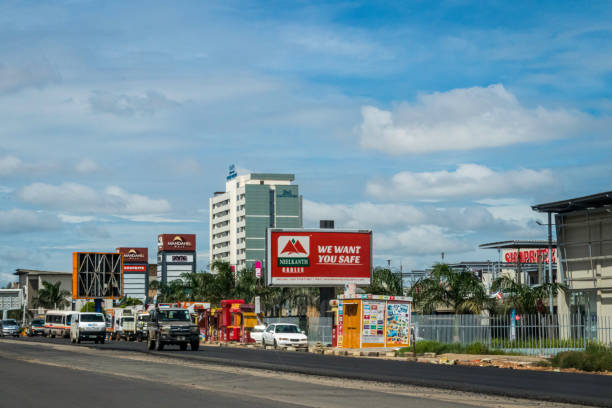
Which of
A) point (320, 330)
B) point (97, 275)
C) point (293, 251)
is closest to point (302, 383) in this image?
point (320, 330)

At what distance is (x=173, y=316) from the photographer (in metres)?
43.8

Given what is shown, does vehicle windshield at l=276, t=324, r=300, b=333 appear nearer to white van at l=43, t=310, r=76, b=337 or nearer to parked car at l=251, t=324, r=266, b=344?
parked car at l=251, t=324, r=266, b=344

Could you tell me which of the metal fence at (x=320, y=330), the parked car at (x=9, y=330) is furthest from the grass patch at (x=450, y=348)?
the parked car at (x=9, y=330)

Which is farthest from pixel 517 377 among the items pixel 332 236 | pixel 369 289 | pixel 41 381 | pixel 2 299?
pixel 2 299

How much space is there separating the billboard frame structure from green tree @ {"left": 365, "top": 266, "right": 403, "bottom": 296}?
27.6m

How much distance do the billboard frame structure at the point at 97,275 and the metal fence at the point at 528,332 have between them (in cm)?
4669

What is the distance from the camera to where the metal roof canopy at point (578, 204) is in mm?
41812

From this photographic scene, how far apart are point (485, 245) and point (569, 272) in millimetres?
22848

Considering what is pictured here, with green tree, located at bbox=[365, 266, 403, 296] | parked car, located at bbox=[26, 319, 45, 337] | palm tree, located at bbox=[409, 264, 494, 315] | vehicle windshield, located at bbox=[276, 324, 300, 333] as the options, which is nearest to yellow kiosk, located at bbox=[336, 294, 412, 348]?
vehicle windshield, located at bbox=[276, 324, 300, 333]

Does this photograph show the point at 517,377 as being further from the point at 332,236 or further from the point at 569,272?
the point at 332,236

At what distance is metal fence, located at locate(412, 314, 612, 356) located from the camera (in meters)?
36.5

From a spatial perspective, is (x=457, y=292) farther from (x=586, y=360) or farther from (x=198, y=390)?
(x=198, y=390)

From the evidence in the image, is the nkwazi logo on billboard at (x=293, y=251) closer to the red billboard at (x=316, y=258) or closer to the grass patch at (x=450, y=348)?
the red billboard at (x=316, y=258)

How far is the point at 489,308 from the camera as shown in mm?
52062
